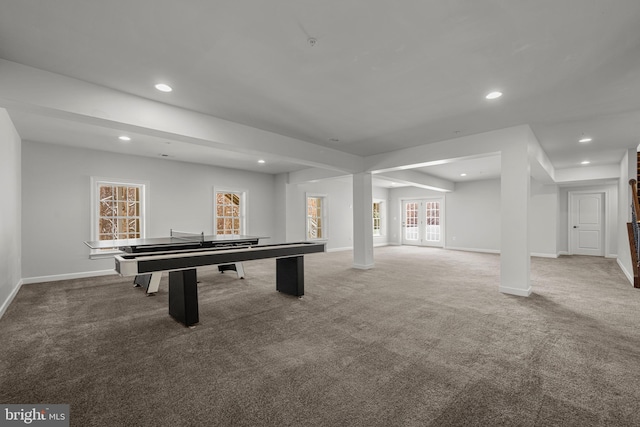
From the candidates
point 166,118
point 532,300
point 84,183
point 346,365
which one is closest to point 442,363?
point 346,365

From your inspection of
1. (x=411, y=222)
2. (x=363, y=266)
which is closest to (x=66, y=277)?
(x=363, y=266)

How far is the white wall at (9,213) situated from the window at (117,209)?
1.18 metres

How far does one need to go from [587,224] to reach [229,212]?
10422mm

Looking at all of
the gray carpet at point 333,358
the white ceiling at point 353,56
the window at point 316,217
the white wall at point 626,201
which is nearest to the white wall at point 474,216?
the white wall at point 626,201

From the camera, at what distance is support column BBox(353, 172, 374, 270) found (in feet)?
20.5

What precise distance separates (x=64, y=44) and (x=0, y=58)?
744mm

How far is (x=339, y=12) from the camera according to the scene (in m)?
1.90

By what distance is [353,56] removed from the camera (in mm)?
2426

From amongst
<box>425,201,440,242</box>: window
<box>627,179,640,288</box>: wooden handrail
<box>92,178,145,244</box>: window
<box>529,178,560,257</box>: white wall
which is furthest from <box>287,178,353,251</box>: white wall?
<box>627,179,640,288</box>: wooden handrail

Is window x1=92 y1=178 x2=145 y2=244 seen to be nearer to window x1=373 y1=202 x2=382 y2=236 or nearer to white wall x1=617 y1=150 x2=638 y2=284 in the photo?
window x1=373 y1=202 x2=382 y2=236

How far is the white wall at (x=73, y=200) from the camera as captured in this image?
5.16 meters

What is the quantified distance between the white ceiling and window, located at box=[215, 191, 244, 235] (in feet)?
13.2

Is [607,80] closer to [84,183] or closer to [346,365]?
[346,365]

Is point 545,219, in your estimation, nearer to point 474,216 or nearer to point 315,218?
point 474,216
